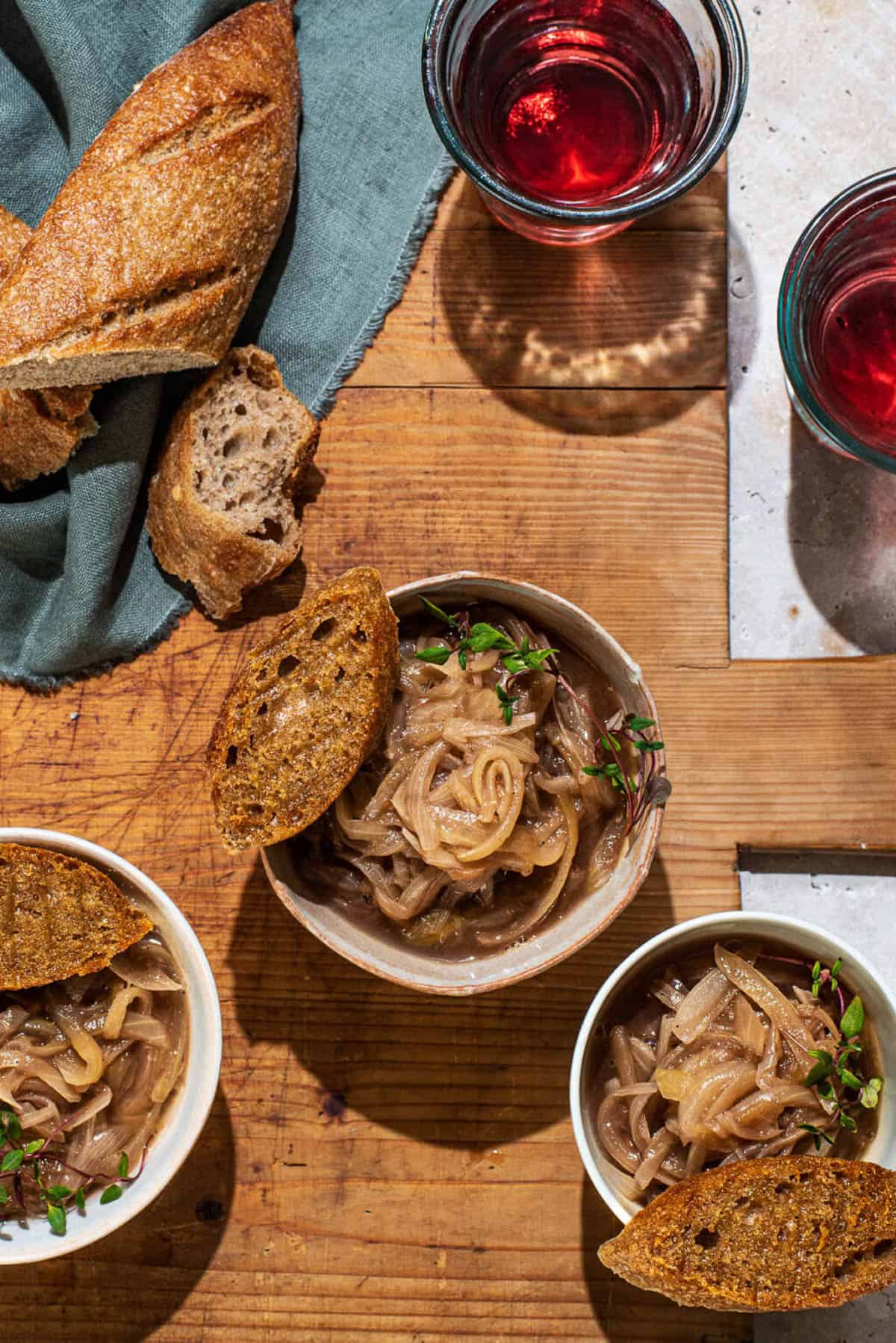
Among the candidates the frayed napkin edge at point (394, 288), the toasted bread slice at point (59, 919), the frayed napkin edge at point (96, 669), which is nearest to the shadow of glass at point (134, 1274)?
the toasted bread slice at point (59, 919)

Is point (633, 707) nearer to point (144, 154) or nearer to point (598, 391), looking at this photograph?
point (598, 391)

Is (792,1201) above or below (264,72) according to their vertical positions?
below

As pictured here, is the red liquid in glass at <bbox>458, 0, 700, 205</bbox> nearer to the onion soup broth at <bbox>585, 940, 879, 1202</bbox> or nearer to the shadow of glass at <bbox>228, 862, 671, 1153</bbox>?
the shadow of glass at <bbox>228, 862, 671, 1153</bbox>

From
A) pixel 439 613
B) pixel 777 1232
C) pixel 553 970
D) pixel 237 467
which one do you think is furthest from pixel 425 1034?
pixel 237 467

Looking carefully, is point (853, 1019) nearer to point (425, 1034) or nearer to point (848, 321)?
point (425, 1034)

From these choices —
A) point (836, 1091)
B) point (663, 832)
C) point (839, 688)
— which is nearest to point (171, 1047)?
point (663, 832)

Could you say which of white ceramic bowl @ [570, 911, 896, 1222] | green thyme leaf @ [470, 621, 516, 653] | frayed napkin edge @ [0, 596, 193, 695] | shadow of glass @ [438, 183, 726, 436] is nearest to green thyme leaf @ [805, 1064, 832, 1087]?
white ceramic bowl @ [570, 911, 896, 1222]

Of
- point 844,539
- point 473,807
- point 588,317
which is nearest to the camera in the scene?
point 473,807
